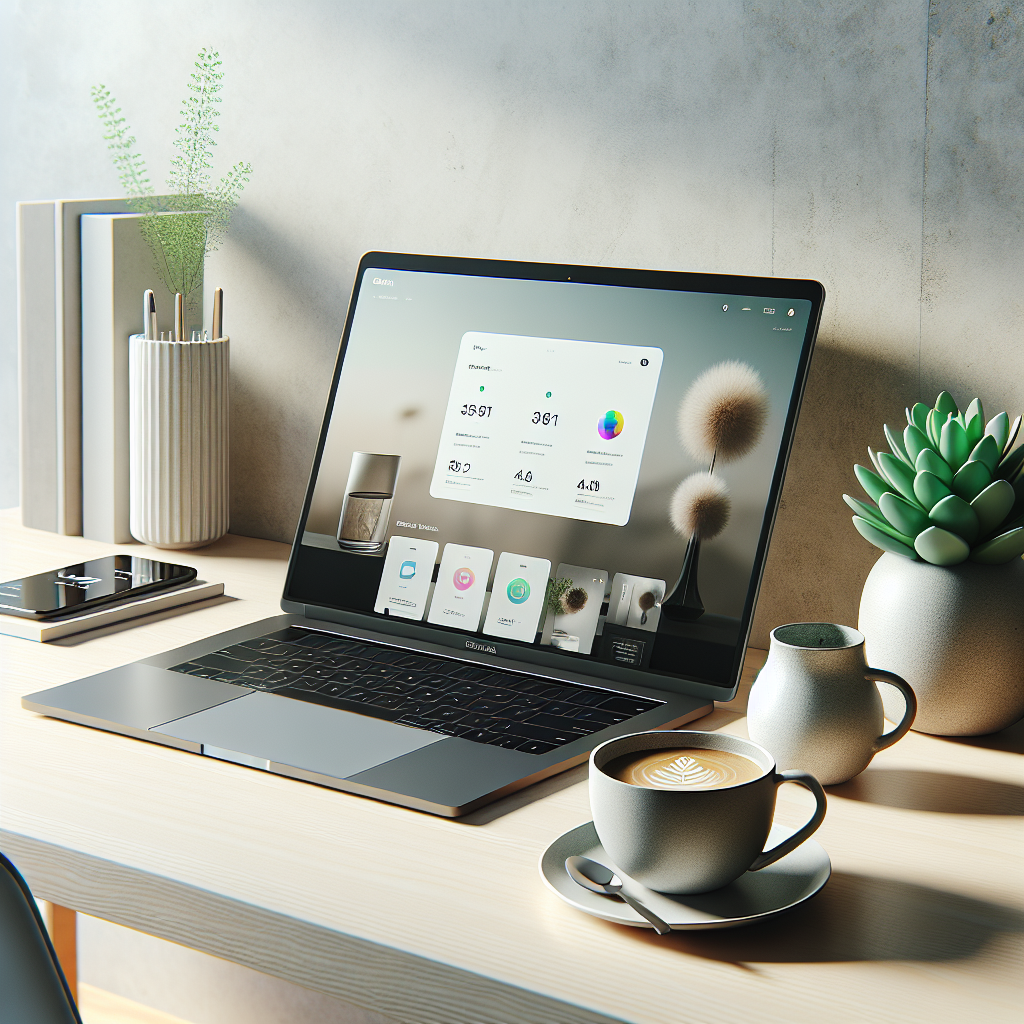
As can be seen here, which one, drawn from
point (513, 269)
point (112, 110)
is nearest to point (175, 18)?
point (112, 110)

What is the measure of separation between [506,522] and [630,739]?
43 centimetres

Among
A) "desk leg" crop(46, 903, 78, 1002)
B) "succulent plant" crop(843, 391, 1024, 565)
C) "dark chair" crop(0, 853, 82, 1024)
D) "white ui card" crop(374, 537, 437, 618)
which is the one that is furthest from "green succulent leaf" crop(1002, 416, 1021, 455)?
"desk leg" crop(46, 903, 78, 1002)

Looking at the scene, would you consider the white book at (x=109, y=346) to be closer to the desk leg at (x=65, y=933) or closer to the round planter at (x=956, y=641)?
the desk leg at (x=65, y=933)

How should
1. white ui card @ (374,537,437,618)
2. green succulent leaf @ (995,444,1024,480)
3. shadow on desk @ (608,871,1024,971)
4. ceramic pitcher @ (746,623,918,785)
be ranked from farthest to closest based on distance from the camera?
white ui card @ (374,537,437,618)
green succulent leaf @ (995,444,1024,480)
ceramic pitcher @ (746,623,918,785)
shadow on desk @ (608,871,1024,971)

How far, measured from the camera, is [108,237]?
→ 129 cm

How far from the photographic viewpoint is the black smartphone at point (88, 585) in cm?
107

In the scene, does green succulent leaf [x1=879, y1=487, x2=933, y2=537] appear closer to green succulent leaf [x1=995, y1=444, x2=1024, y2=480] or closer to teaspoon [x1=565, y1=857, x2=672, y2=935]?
green succulent leaf [x1=995, y1=444, x2=1024, y2=480]

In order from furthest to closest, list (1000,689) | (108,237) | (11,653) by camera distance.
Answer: (108,237) < (11,653) < (1000,689)

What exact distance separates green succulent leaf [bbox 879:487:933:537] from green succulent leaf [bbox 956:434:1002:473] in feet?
0.17

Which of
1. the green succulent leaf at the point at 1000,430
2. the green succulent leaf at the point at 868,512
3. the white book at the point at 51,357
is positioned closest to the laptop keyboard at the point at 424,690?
the green succulent leaf at the point at 868,512

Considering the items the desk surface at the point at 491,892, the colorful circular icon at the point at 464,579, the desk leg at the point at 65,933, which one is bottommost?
the desk leg at the point at 65,933

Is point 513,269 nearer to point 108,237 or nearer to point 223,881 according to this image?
point 108,237

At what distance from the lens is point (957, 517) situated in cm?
84

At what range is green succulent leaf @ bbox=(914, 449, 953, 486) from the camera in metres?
0.85
